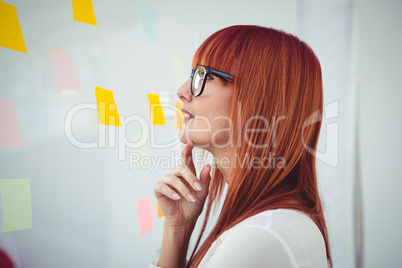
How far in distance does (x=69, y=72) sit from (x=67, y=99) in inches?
3.7

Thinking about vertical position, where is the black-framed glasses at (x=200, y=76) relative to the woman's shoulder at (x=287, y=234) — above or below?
above

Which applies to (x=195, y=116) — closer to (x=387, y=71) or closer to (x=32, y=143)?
(x=32, y=143)

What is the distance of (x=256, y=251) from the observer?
54 cm

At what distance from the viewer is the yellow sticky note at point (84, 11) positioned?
0.99 m

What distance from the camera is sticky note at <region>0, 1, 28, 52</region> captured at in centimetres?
79

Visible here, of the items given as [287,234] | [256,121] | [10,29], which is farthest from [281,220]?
[10,29]

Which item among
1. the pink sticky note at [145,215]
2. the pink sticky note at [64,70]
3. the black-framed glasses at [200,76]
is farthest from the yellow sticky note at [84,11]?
the pink sticky note at [145,215]

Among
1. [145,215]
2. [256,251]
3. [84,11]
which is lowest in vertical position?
[145,215]

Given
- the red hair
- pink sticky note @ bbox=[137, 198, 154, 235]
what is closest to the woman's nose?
the red hair

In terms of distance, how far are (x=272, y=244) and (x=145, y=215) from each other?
86cm

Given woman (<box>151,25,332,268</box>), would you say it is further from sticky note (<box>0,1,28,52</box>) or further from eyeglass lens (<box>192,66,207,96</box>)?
Answer: sticky note (<box>0,1,28,52</box>)

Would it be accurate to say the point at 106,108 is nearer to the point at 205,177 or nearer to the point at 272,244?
the point at 205,177

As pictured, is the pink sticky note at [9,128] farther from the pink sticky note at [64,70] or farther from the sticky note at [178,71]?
the sticky note at [178,71]

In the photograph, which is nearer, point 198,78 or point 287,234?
point 287,234
